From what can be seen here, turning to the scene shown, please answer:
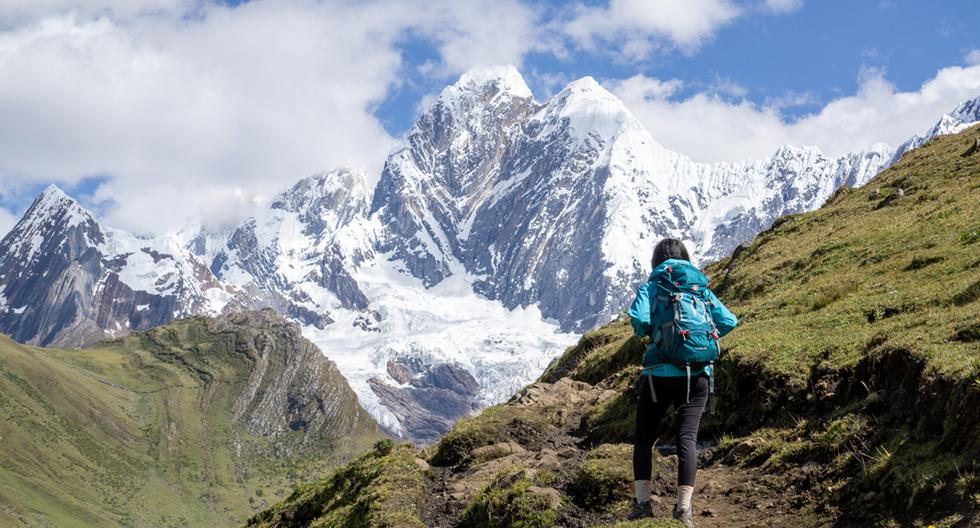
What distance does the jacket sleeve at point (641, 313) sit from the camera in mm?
13406

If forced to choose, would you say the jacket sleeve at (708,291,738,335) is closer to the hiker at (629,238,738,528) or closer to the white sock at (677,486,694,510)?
the hiker at (629,238,738,528)

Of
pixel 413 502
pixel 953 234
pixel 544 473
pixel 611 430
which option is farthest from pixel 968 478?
pixel 953 234

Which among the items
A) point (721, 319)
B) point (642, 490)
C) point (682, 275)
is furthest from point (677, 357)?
point (642, 490)

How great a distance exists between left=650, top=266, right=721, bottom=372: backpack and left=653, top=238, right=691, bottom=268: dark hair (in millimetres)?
428

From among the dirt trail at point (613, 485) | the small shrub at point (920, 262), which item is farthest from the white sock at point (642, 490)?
the small shrub at point (920, 262)

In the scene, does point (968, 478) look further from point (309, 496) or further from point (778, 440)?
point (309, 496)

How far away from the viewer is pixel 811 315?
21.2 m

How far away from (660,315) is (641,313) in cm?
31

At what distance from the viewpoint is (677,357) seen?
42.3ft

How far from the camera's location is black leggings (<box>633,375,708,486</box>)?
12867 mm

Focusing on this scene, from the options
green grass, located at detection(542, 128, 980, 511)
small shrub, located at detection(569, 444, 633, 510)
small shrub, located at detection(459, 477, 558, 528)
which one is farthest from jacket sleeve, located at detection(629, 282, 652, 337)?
small shrub, located at detection(459, 477, 558, 528)

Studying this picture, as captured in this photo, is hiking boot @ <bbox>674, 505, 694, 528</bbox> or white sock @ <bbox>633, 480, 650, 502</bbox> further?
white sock @ <bbox>633, 480, 650, 502</bbox>

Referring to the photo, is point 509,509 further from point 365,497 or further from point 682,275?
point 682,275

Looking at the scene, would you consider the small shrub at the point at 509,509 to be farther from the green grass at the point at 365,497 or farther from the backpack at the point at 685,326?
the backpack at the point at 685,326
